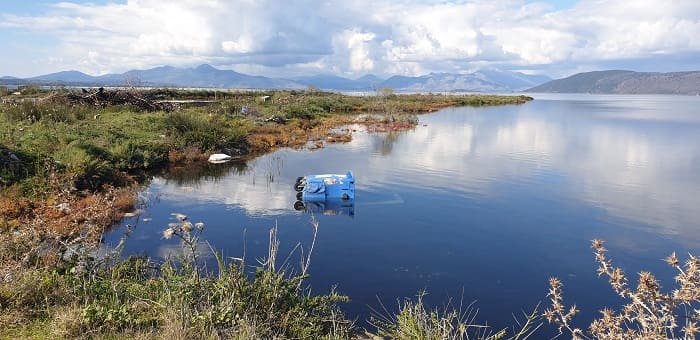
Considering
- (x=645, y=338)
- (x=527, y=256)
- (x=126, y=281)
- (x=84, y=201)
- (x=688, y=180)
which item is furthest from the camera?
(x=688, y=180)

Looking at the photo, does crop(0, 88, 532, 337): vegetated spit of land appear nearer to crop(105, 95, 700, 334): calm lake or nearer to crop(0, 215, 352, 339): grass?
crop(0, 215, 352, 339): grass

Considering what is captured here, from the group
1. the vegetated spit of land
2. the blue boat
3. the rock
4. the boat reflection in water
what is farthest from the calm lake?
the vegetated spit of land

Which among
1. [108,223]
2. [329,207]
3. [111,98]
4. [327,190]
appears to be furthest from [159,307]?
[111,98]

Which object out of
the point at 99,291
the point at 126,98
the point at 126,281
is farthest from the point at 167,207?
the point at 126,98

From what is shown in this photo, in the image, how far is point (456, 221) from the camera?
38.0 feet

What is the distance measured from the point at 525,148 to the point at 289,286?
72.2 ft

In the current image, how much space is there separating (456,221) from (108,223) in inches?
338

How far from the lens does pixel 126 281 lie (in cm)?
603

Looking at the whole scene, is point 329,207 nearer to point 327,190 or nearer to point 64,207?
point 327,190

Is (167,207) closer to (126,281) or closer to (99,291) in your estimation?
(126,281)

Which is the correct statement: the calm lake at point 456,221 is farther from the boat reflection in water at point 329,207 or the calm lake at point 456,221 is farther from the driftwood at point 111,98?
the driftwood at point 111,98

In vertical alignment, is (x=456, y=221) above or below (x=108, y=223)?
below

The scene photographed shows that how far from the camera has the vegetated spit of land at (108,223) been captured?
4617 millimetres

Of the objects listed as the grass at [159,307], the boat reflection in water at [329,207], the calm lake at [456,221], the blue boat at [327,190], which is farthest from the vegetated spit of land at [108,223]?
the blue boat at [327,190]
